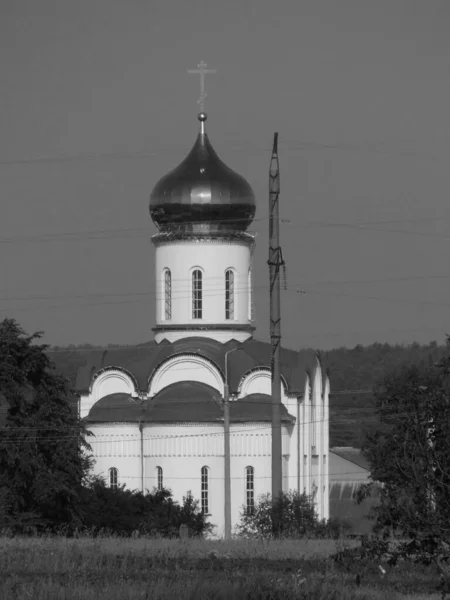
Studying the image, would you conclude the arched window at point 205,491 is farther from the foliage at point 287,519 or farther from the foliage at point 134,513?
the foliage at point 287,519

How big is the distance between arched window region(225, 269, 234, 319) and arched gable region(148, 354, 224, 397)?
165 centimetres

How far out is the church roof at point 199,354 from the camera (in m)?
36.2

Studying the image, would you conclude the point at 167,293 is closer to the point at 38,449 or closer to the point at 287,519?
the point at 38,449

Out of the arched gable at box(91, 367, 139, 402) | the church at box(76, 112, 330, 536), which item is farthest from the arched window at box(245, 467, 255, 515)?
the arched gable at box(91, 367, 139, 402)

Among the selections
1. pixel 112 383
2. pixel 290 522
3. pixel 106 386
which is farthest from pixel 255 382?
pixel 290 522

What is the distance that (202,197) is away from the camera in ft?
121

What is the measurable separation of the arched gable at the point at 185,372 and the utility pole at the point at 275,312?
21.5ft

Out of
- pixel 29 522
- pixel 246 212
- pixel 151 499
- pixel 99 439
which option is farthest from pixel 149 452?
pixel 29 522

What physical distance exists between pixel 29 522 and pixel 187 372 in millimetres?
10958

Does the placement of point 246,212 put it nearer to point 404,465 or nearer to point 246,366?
point 246,366

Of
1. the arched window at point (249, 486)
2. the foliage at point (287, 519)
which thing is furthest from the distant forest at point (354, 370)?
the foliage at point (287, 519)

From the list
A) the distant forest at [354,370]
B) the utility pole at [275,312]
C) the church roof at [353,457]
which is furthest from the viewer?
the distant forest at [354,370]

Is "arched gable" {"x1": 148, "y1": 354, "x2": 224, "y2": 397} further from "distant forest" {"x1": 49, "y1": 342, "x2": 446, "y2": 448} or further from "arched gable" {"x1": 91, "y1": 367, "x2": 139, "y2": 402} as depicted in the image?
"distant forest" {"x1": 49, "y1": 342, "x2": 446, "y2": 448}

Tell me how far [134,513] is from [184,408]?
5193 mm
